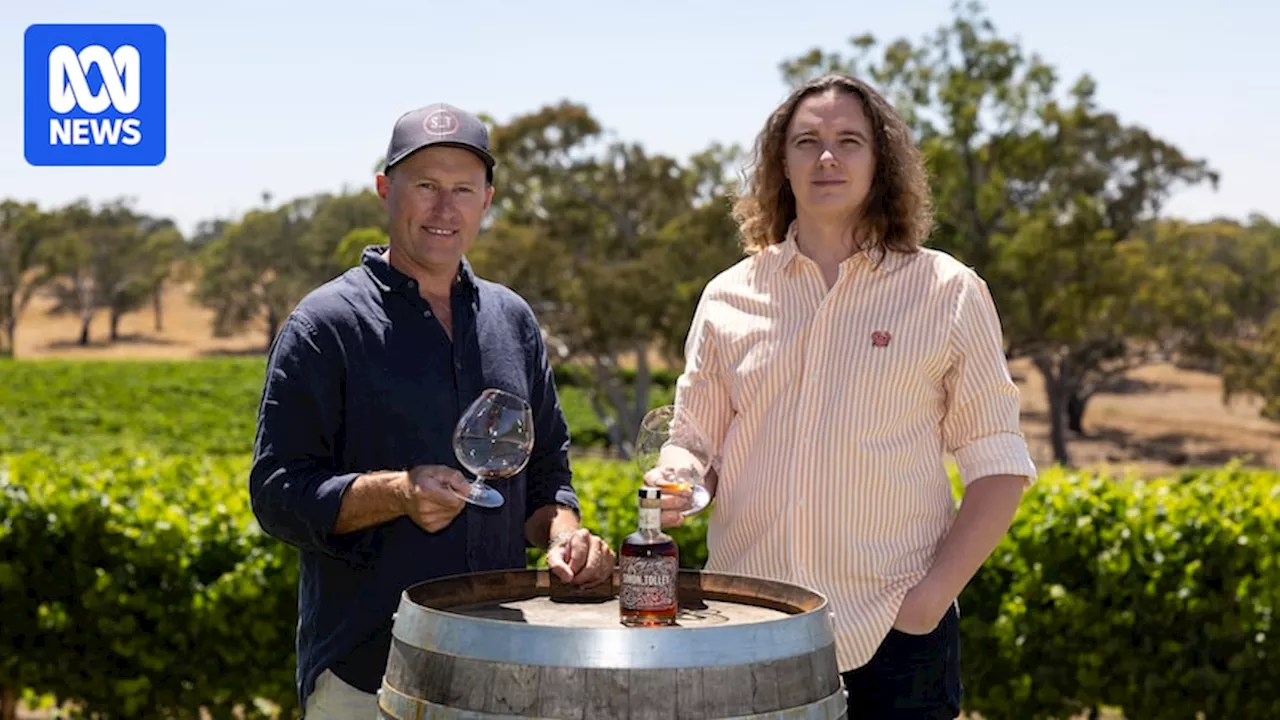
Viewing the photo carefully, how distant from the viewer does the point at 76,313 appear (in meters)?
74.1

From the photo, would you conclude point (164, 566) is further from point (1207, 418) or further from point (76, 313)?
point (76, 313)

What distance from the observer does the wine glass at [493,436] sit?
274cm

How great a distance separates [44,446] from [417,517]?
1054 inches

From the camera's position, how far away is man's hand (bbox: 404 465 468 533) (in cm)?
260

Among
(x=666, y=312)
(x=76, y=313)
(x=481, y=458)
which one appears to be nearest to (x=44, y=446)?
(x=666, y=312)

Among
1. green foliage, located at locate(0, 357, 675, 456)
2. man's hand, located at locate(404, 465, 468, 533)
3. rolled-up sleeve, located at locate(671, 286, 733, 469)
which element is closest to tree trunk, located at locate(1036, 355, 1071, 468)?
green foliage, located at locate(0, 357, 675, 456)

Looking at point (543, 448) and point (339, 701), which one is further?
point (543, 448)

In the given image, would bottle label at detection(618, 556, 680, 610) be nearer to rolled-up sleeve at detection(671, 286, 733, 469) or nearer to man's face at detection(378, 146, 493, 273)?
rolled-up sleeve at detection(671, 286, 733, 469)

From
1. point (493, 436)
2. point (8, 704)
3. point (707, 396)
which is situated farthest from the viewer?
point (8, 704)

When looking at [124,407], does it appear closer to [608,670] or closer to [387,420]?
[387,420]

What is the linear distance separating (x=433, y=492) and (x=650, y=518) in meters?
0.40

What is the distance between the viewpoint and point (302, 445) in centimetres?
287

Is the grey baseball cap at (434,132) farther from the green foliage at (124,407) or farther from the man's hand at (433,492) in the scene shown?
the green foliage at (124,407)

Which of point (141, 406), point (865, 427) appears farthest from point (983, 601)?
point (141, 406)
